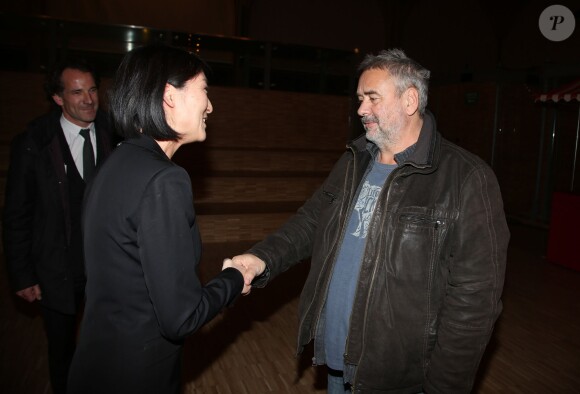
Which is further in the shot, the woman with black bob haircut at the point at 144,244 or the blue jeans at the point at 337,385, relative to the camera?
the blue jeans at the point at 337,385

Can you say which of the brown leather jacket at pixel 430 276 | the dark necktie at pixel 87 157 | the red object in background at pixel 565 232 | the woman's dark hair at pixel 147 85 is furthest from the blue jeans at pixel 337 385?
the red object in background at pixel 565 232

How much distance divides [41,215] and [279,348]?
1.88m

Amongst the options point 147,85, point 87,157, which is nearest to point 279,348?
point 87,157

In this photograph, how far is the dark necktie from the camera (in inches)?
85.9

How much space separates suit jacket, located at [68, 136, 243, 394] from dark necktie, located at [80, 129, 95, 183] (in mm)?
1032

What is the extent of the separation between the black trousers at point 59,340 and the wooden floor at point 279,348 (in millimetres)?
518

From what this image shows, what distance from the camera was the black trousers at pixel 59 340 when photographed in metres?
2.12

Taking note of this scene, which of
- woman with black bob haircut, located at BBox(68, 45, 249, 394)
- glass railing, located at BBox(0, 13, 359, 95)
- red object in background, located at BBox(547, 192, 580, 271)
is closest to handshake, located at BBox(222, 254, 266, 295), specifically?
woman with black bob haircut, located at BBox(68, 45, 249, 394)

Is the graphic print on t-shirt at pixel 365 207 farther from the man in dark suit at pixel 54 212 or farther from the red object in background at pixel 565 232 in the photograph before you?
the red object in background at pixel 565 232

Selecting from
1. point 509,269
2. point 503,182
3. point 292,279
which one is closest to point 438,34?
point 503,182

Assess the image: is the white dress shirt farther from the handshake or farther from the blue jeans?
the blue jeans

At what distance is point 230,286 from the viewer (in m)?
1.32

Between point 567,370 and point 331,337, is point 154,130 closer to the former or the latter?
point 331,337

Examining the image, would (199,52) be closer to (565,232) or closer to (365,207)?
(565,232)
